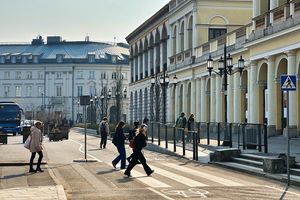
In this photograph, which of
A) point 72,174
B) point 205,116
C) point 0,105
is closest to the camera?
point 72,174

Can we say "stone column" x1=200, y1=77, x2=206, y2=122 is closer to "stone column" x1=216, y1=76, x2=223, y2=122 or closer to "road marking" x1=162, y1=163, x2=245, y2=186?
"stone column" x1=216, y1=76, x2=223, y2=122

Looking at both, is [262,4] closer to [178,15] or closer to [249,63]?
[249,63]

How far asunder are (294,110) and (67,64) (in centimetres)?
12168

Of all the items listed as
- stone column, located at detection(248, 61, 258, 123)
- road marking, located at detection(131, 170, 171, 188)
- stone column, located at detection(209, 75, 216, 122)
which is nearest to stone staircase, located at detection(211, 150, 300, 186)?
road marking, located at detection(131, 170, 171, 188)

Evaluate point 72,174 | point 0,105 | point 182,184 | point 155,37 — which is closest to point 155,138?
point 72,174

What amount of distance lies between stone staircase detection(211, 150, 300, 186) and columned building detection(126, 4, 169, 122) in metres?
48.5

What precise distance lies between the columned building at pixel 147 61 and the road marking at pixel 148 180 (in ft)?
172

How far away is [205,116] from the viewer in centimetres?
6244

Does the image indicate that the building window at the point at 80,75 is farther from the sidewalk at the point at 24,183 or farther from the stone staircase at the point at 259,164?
the stone staircase at the point at 259,164

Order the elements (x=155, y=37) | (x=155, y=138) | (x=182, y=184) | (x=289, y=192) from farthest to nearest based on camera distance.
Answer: (x=155, y=37) < (x=155, y=138) < (x=182, y=184) < (x=289, y=192)

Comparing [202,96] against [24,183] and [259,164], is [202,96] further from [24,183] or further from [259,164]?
[24,183]

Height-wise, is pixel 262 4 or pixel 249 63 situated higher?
pixel 262 4

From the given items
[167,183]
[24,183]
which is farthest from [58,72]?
[167,183]

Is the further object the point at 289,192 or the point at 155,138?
the point at 155,138
